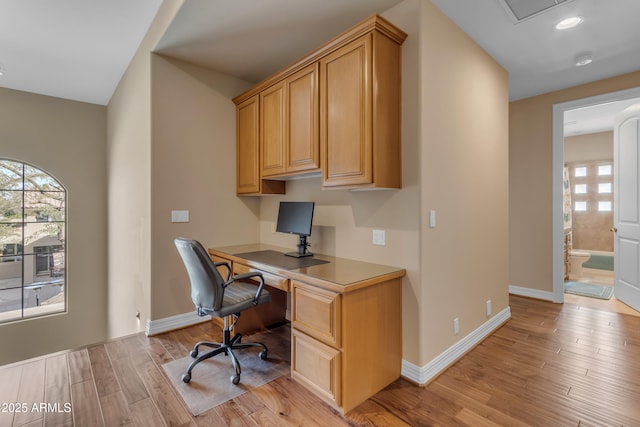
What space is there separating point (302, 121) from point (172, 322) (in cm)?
232

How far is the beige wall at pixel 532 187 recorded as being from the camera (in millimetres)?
3924

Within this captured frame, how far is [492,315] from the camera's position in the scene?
3012 millimetres

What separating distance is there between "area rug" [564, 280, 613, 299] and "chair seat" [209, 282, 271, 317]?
450cm

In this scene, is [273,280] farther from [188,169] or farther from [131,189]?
[131,189]

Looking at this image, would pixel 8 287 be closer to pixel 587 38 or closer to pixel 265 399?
pixel 265 399

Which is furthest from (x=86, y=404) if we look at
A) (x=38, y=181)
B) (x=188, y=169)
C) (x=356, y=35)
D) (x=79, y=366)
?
(x=38, y=181)

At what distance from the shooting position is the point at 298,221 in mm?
2824

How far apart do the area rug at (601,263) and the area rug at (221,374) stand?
6.34 metres

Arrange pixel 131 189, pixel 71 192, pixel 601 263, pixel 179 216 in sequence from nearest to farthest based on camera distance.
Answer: pixel 179 216 → pixel 131 189 → pixel 71 192 → pixel 601 263

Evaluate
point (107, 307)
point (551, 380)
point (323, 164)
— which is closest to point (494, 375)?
point (551, 380)

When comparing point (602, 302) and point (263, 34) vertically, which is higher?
point (263, 34)

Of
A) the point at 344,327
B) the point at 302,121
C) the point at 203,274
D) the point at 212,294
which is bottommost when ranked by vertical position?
the point at 344,327

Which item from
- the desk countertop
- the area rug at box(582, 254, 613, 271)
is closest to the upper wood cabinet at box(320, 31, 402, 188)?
the desk countertop

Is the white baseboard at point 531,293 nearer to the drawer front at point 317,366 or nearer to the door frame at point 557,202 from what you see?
the door frame at point 557,202
